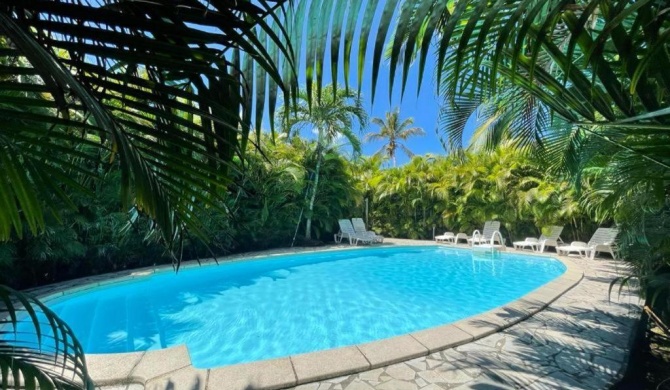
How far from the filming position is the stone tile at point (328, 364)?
3285mm

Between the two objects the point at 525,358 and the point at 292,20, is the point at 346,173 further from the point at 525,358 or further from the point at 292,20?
the point at 292,20

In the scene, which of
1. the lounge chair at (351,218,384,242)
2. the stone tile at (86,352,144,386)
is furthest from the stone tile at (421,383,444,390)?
the lounge chair at (351,218,384,242)

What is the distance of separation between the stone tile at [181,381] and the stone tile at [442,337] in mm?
2472

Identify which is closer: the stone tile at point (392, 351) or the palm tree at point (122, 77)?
the palm tree at point (122, 77)

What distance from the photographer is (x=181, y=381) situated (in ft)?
10.3

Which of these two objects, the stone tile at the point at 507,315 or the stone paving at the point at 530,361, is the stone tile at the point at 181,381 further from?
Result: the stone tile at the point at 507,315

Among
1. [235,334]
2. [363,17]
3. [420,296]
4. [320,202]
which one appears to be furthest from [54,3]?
[320,202]

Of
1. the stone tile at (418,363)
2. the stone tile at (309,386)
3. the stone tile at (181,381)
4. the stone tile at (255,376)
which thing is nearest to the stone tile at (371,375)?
the stone tile at (418,363)

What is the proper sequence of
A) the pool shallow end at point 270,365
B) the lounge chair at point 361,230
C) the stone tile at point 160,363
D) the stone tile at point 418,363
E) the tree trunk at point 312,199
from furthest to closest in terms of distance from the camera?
the lounge chair at point 361,230, the tree trunk at point 312,199, the stone tile at point 418,363, the stone tile at point 160,363, the pool shallow end at point 270,365

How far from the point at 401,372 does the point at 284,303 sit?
4.53m

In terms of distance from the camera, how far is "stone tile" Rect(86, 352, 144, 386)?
3238 mm

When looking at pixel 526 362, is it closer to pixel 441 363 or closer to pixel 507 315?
pixel 441 363

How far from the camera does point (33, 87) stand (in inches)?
28.1

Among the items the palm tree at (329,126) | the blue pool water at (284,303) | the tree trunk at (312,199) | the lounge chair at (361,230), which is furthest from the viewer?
the lounge chair at (361,230)
